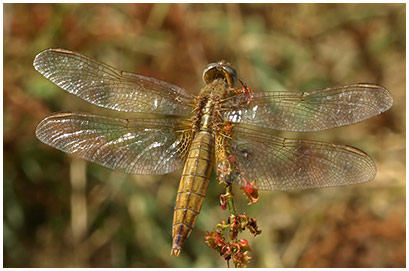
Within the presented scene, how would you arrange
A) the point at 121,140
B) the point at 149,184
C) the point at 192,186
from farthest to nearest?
1. the point at 149,184
2. the point at 121,140
3. the point at 192,186

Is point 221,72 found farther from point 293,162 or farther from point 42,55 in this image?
point 42,55

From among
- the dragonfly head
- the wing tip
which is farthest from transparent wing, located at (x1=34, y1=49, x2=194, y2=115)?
the dragonfly head

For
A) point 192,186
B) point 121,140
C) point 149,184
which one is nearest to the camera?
point 192,186

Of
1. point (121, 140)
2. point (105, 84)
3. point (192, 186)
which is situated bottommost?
point (192, 186)

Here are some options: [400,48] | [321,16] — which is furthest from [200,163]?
[400,48]

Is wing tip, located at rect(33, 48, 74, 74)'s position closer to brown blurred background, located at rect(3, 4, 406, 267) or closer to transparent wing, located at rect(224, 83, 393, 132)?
transparent wing, located at rect(224, 83, 393, 132)

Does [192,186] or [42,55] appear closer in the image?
[192,186]

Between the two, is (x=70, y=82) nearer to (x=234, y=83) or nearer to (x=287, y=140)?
(x=234, y=83)

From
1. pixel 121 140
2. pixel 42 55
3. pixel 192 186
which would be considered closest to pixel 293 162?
pixel 192 186
